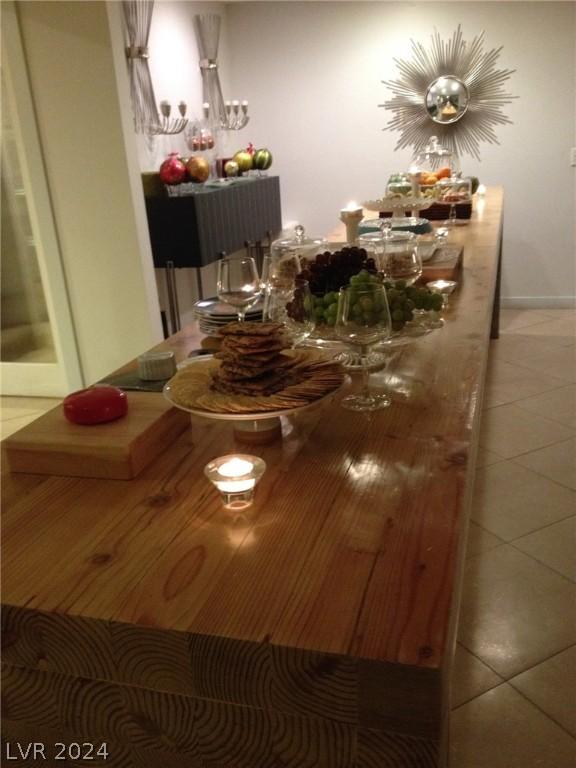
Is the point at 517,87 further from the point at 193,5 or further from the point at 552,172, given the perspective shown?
the point at 193,5

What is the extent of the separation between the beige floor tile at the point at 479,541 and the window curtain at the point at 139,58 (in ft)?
8.96

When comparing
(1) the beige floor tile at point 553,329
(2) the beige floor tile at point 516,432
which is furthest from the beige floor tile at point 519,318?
(2) the beige floor tile at point 516,432

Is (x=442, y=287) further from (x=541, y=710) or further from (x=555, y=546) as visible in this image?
(x=541, y=710)

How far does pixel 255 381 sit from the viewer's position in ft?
3.53

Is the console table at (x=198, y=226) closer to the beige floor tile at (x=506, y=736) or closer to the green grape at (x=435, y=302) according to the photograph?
the green grape at (x=435, y=302)

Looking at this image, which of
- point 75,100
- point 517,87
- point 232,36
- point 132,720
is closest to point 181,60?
point 232,36

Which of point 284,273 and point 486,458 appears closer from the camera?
point 284,273

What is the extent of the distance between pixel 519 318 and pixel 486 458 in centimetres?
229

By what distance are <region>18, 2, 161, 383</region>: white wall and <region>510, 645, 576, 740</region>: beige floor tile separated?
Answer: 2.27 metres

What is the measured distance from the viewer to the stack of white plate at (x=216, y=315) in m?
1.61

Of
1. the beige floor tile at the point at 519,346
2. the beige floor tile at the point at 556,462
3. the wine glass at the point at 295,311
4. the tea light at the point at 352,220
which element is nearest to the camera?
the wine glass at the point at 295,311

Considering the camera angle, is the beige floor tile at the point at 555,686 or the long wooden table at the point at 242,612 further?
the beige floor tile at the point at 555,686

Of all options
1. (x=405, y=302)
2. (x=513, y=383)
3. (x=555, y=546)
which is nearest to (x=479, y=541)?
(x=555, y=546)

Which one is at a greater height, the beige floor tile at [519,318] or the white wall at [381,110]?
the white wall at [381,110]
